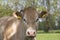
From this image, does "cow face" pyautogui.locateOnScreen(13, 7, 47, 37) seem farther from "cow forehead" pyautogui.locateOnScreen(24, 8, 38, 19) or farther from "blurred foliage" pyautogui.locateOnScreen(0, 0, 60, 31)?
"blurred foliage" pyautogui.locateOnScreen(0, 0, 60, 31)

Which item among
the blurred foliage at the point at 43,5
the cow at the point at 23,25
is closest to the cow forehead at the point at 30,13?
the cow at the point at 23,25

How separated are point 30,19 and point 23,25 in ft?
2.31

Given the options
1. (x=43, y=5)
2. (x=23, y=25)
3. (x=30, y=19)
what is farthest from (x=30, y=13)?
(x=43, y=5)

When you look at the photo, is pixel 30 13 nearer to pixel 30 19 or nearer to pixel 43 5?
pixel 30 19

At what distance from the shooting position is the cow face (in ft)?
26.1

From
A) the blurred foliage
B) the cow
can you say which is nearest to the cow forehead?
the cow

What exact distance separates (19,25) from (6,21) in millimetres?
1105

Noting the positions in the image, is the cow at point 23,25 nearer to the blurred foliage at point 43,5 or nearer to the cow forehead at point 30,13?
the cow forehead at point 30,13

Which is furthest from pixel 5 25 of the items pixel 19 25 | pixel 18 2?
pixel 18 2

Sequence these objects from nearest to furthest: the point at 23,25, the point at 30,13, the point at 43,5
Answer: the point at 30,13 < the point at 23,25 < the point at 43,5

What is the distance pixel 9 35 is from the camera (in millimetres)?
9531

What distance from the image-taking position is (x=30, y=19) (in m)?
8.33

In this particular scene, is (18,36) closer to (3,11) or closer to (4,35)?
(4,35)

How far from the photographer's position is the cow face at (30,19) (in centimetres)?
796
